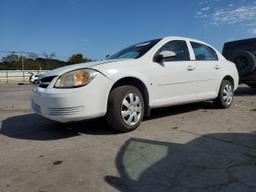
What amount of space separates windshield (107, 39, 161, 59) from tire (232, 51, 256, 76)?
438 cm

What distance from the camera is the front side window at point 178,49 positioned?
5527 millimetres

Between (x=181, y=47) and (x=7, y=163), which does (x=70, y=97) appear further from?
(x=181, y=47)

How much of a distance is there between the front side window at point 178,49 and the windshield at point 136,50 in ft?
0.77

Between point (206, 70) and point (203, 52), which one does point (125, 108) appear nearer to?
point (206, 70)

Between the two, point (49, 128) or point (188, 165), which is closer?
point (188, 165)

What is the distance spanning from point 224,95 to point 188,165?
3916mm

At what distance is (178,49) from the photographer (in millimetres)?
5797

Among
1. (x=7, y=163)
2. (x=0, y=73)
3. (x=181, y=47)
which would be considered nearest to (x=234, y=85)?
(x=181, y=47)

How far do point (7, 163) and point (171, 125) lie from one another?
8.90 feet

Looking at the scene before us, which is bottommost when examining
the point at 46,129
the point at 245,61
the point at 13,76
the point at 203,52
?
the point at 13,76

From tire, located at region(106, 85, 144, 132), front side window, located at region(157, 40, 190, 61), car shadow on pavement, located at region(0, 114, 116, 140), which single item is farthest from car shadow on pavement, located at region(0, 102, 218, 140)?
front side window, located at region(157, 40, 190, 61)

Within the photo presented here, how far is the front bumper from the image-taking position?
4176mm

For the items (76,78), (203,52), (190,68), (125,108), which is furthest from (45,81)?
(203,52)

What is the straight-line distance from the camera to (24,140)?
14.6 feet
